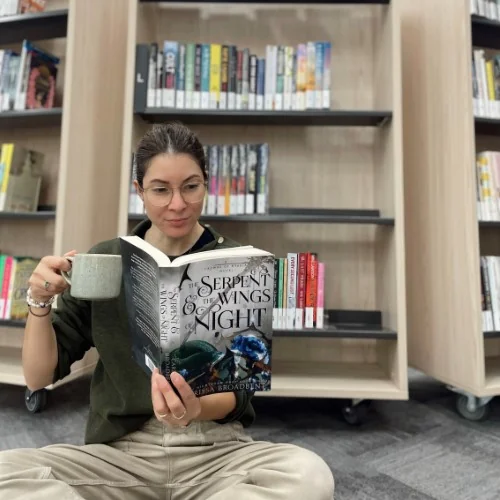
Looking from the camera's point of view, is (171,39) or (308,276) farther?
(171,39)

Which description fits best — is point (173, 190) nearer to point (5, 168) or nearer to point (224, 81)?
point (224, 81)

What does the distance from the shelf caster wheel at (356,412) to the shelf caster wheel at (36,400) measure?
46.0 inches

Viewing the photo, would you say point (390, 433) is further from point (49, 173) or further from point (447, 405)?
point (49, 173)

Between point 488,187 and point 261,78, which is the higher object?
point 261,78

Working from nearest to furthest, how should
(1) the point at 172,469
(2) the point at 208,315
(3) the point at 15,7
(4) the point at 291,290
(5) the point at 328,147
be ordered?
(2) the point at 208,315 → (1) the point at 172,469 → (4) the point at 291,290 → (3) the point at 15,7 → (5) the point at 328,147

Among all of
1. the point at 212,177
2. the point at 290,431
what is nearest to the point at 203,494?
the point at 290,431

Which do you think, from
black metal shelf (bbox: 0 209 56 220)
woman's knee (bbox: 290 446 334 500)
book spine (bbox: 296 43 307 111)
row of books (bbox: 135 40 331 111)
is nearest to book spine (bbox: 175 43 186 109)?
row of books (bbox: 135 40 331 111)

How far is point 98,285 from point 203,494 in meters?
0.42

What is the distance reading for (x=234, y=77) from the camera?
5.69 ft

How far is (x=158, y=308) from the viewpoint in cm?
60

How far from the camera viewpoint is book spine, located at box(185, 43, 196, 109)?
67.8 inches

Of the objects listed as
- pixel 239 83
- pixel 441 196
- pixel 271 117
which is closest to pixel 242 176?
pixel 271 117

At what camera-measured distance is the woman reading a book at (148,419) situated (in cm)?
70

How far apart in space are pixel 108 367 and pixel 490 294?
144 centimetres
